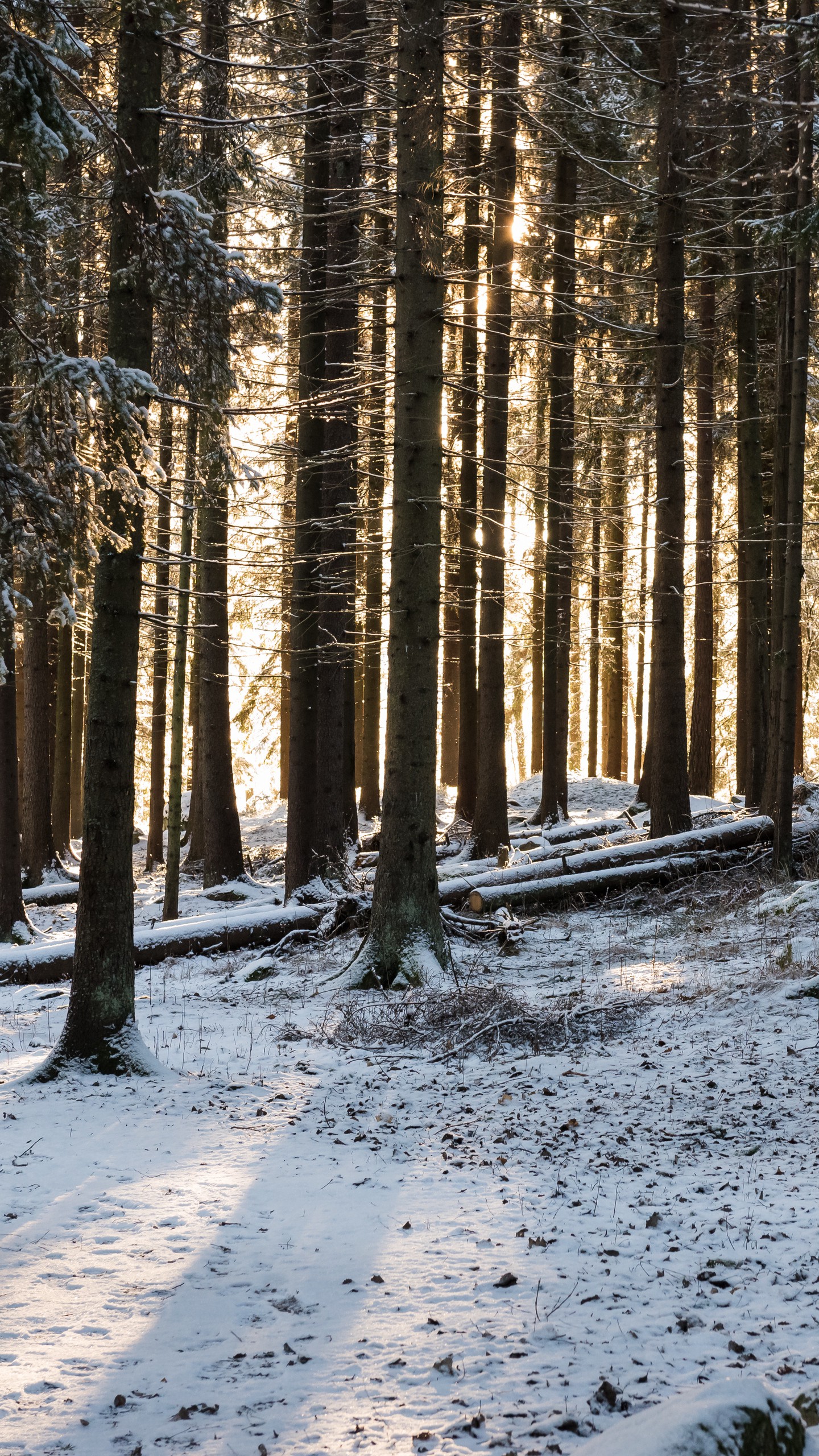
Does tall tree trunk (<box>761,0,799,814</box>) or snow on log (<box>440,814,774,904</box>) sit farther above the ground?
tall tree trunk (<box>761,0,799,814</box>)

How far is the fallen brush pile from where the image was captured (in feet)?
27.0

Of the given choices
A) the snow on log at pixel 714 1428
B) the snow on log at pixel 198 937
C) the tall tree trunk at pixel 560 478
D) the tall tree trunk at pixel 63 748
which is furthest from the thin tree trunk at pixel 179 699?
the snow on log at pixel 714 1428

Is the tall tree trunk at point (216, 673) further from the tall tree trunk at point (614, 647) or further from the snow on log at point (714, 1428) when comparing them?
the tall tree trunk at point (614, 647)

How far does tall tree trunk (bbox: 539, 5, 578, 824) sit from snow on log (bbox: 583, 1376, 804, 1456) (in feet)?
42.8

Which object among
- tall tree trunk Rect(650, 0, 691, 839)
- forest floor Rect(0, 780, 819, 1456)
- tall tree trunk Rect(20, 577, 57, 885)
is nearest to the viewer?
forest floor Rect(0, 780, 819, 1456)

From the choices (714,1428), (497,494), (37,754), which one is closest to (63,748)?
(37,754)

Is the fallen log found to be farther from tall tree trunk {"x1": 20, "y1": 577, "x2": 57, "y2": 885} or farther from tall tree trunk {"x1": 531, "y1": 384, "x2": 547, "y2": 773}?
tall tree trunk {"x1": 20, "y1": 577, "x2": 57, "y2": 885}

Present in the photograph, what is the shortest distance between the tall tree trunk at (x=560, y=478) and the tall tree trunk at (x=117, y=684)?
8.33m

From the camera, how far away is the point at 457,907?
42.1 feet

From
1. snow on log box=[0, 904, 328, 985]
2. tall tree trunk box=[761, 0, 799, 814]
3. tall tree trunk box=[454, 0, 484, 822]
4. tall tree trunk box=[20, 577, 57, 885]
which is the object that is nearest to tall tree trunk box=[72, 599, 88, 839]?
tall tree trunk box=[20, 577, 57, 885]

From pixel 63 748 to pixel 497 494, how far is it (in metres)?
11.7

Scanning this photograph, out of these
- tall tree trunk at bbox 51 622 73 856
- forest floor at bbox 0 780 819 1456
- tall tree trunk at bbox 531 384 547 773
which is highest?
tall tree trunk at bbox 531 384 547 773

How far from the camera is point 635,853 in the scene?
1384cm

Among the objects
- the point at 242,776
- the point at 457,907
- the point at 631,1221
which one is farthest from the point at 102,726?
the point at 242,776
